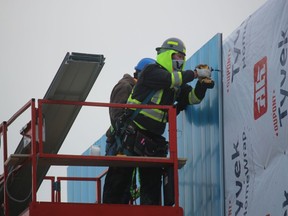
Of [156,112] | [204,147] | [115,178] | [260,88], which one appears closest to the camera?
[260,88]

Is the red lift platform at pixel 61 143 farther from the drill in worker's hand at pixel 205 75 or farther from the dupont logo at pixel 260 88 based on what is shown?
the dupont logo at pixel 260 88

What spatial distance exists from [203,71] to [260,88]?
4.52 feet

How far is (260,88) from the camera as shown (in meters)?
14.9

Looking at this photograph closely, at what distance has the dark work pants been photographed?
15758mm

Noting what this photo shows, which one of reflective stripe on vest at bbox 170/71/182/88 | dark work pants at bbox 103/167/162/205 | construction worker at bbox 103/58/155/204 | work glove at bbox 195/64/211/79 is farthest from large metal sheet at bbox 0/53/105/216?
work glove at bbox 195/64/211/79

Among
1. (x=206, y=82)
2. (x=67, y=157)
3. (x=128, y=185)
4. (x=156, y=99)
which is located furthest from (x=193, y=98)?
(x=67, y=157)

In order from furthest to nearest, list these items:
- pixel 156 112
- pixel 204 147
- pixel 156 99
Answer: pixel 204 147 → pixel 156 99 → pixel 156 112

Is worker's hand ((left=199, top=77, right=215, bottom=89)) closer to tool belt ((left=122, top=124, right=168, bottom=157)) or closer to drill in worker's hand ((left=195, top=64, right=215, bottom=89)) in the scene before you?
drill in worker's hand ((left=195, top=64, right=215, bottom=89))

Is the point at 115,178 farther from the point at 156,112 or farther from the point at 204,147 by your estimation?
the point at 204,147

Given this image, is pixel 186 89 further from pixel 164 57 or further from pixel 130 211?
pixel 130 211

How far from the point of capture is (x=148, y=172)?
15836 millimetres

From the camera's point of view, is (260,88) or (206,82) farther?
(206,82)

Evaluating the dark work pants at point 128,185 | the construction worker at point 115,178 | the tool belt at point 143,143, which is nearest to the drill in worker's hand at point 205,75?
the construction worker at point 115,178

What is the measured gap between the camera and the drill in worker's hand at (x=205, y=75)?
52.5 feet
